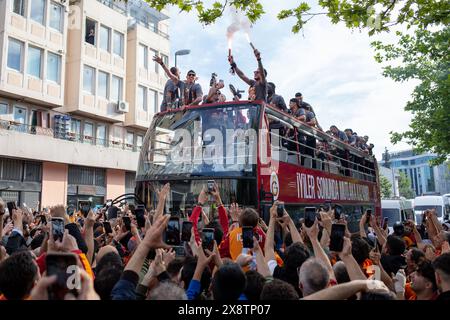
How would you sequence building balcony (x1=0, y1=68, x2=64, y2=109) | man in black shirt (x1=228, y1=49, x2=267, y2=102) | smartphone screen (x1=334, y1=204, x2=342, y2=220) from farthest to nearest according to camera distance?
building balcony (x1=0, y1=68, x2=64, y2=109), man in black shirt (x1=228, y1=49, x2=267, y2=102), smartphone screen (x1=334, y1=204, x2=342, y2=220)

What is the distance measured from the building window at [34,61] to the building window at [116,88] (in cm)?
496

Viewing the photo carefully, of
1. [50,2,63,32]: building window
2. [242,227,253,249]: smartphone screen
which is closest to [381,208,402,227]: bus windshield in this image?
[242,227,253,249]: smartphone screen

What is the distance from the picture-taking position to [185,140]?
25.9ft

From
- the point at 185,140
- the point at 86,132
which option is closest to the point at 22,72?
the point at 86,132

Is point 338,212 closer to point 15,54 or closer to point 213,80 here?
point 213,80

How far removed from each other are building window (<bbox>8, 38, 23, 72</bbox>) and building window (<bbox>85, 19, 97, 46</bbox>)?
4.85m

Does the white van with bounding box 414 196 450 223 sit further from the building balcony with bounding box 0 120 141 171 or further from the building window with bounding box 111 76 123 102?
the building window with bounding box 111 76 123 102

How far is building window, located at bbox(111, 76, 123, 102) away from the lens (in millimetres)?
24239

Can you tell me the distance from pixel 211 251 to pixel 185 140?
15.6ft

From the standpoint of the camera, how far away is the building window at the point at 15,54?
1847 centimetres

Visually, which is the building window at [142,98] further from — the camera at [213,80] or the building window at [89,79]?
the camera at [213,80]

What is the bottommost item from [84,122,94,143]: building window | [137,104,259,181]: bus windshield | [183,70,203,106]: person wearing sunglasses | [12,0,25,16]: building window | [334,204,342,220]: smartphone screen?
[334,204,342,220]: smartphone screen

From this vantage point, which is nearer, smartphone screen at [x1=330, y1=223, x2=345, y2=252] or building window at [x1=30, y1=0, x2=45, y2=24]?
smartphone screen at [x1=330, y1=223, x2=345, y2=252]
